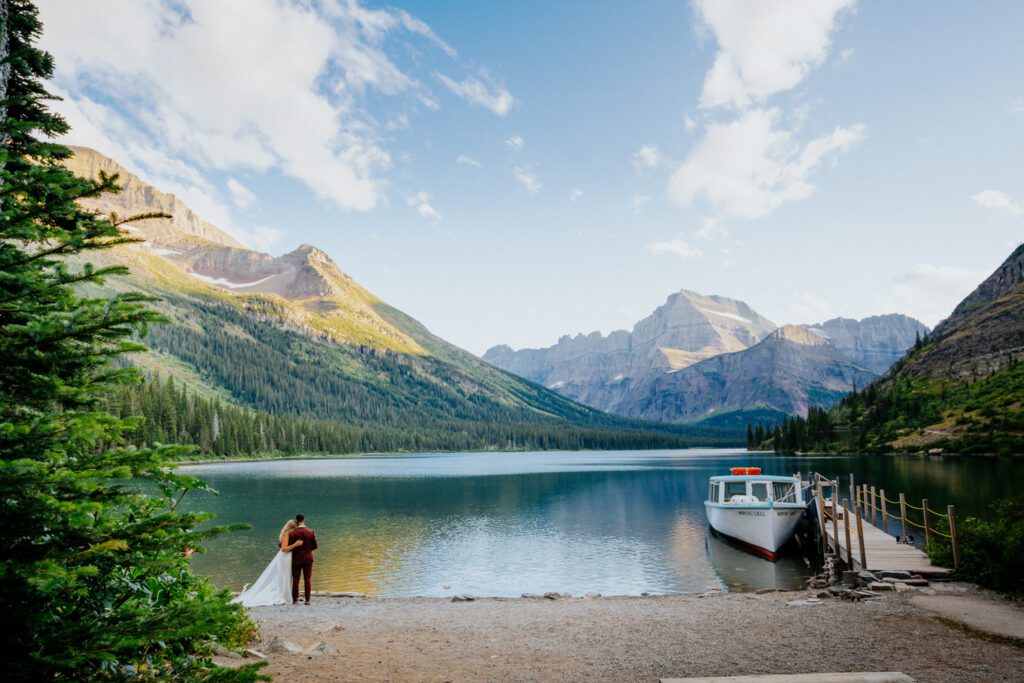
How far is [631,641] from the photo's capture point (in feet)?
57.2

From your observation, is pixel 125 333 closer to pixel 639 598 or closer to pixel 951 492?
pixel 639 598

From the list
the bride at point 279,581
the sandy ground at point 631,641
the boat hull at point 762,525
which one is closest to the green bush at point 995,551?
the sandy ground at point 631,641

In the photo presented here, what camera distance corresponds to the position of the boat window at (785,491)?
46.7 metres

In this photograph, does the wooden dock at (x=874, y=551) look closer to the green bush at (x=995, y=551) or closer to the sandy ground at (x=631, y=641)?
the green bush at (x=995, y=551)

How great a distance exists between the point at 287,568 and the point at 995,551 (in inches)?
1136

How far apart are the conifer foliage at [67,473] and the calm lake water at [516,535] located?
29066 millimetres

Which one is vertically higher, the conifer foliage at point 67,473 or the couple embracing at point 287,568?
the conifer foliage at point 67,473

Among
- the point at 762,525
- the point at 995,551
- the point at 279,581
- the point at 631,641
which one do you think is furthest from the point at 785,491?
the point at 279,581

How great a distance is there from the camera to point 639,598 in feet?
88.5

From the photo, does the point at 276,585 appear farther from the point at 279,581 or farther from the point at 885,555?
the point at 885,555

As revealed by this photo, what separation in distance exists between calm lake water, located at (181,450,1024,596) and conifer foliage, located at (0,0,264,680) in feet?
95.4

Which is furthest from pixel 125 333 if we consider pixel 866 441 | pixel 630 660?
pixel 866 441

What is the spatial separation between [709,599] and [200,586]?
2074 cm

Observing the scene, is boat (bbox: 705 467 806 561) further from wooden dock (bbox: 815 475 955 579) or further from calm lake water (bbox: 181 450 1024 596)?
wooden dock (bbox: 815 475 955 579)
